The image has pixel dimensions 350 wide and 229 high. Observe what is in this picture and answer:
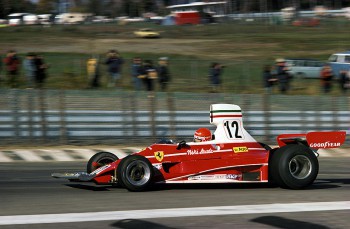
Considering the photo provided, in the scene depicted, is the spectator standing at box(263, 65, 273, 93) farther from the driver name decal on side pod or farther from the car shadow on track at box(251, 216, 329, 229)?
the car shadow on track at box(251, 216, 329, 229)

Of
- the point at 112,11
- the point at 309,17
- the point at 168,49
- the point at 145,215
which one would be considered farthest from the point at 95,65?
the point at 112,11

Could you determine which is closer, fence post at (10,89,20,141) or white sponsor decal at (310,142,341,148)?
white sponsor decal at (310,142,341,148)

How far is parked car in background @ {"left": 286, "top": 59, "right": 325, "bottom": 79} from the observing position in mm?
25945

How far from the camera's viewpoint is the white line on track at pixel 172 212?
24.7 ft

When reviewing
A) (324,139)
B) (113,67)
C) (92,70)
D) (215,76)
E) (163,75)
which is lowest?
(215,76)

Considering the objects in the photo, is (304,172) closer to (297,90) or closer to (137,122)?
(137,122)

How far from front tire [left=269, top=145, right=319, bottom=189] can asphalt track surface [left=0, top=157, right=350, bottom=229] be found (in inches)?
6.0

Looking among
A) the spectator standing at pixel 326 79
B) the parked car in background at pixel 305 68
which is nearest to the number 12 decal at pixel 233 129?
the spectator standing at pixel 326 79

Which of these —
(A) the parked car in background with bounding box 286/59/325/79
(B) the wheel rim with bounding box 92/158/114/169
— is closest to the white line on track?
(B) the wheel rim with bounding box 92/158/114/169

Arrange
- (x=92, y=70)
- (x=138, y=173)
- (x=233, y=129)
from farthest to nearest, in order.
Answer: (x=92, y=70)
(x=233, y=129)
(x=138, y=173)

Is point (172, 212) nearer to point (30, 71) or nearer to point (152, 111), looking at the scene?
point (152, 111)

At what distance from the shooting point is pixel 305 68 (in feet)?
89.0

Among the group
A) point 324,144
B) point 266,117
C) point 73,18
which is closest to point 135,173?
point 324,144

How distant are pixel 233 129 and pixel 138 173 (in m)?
1.59
